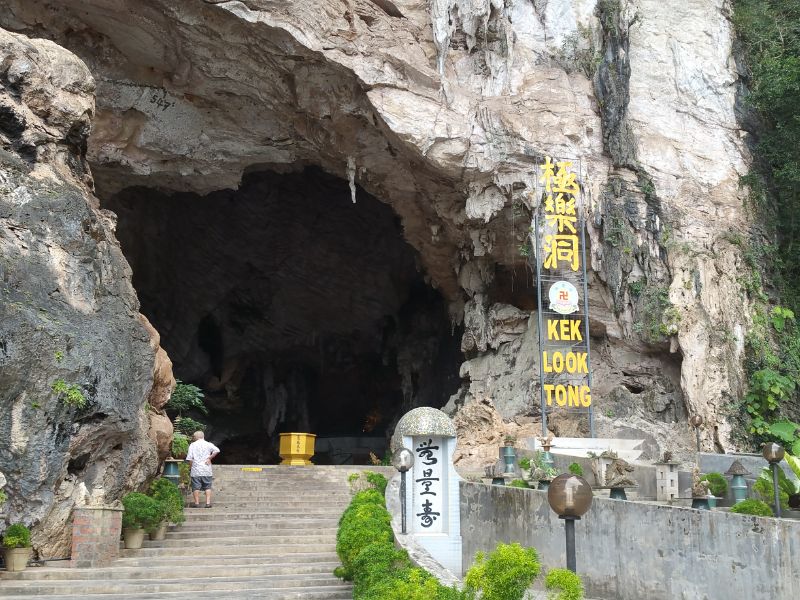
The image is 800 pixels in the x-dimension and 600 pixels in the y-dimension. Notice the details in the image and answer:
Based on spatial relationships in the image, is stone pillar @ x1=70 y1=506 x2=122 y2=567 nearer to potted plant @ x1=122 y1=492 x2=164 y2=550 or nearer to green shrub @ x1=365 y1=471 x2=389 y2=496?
potted plant @ x1=122 y1=492 x2=164 y2=550

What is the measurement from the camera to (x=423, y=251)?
1959 cm

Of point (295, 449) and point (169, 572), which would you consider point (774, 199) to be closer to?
point (295, 449)

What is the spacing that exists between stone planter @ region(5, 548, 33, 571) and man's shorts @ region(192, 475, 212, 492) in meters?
2.91

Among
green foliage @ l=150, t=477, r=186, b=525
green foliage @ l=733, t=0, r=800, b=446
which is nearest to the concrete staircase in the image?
green foliage @ l=150, t=477, r=186, b=525

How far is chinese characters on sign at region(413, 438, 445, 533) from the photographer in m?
9.93

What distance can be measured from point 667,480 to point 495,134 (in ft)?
25.7

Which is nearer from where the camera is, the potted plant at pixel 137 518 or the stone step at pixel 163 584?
the stone step at pixel 163 584

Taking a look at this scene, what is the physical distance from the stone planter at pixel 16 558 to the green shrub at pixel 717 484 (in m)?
8.55

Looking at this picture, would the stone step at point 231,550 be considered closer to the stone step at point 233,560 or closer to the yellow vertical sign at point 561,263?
the stone step at point 233,560

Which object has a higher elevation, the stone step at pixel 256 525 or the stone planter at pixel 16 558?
the stone step at pixel 256 525

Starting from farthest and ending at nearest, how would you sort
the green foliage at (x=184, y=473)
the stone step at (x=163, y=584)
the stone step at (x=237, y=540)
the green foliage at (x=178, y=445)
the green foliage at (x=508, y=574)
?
the green foliage at (x=178, y=445) → the green foliage at (x=184, y=473) → the stone step at (x=237, y=540) → the stone step at (x=163, y=584) → the green foliage at (x=508, y=574)

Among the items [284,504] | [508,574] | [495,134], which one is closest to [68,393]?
[284,504]

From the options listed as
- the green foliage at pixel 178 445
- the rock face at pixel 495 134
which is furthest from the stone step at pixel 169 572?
the rock face at pixel 495 134

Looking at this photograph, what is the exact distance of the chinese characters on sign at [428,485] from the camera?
32.6 feet
